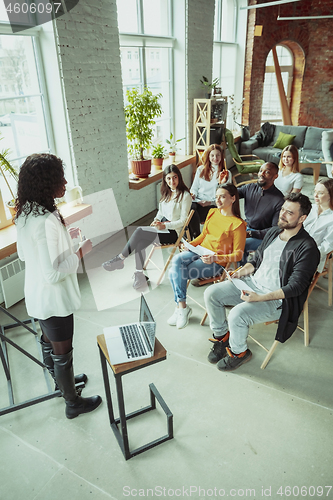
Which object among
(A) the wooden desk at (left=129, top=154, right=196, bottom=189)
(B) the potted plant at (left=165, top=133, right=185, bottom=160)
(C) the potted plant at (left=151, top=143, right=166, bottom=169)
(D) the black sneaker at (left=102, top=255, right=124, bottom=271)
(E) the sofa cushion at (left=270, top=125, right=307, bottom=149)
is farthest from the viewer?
(E) the sofa cushion at (left=270, top=125, right=307, bottom=149)

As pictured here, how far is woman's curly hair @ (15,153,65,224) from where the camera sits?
1.79 metres

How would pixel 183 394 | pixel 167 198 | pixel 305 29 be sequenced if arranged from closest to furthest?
pixel 183 394, pixel 167 198, pixel 305 29

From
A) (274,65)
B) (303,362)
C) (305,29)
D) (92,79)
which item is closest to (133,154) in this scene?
(92,79)

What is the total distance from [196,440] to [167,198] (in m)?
2.38

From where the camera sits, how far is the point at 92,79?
4.02 metres

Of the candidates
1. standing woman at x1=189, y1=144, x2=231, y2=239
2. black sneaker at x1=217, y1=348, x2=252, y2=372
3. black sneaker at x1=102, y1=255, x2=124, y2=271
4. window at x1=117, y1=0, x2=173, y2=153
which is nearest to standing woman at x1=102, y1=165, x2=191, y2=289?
black sneaker at x1=102, y1=255, x2=124, y2=271

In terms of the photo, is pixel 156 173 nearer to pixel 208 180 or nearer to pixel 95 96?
pixel 208 180

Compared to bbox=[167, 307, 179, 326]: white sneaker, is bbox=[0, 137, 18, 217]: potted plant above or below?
above

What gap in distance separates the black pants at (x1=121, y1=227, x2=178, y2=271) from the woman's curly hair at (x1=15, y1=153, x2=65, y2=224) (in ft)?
6.31

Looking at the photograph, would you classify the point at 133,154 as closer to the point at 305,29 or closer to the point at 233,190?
the point at 233,190

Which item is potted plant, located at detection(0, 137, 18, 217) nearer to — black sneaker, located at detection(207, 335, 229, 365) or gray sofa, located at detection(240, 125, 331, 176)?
black sneaker, located at detection(207, 335, 229, 365)

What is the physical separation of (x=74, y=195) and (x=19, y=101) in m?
1.08

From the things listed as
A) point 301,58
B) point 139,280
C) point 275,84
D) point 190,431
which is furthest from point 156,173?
point 301,58

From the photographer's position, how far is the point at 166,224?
12.2 ft
